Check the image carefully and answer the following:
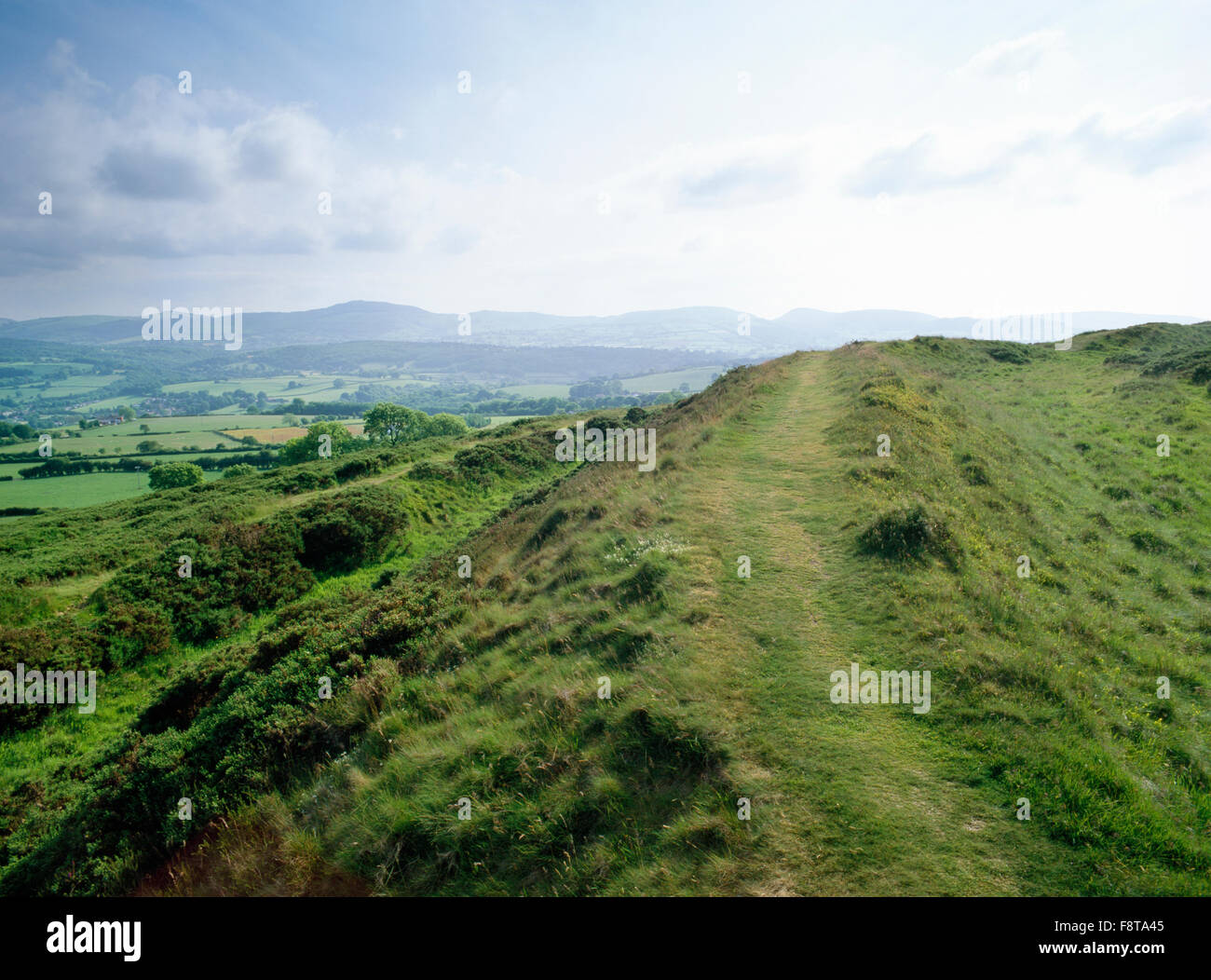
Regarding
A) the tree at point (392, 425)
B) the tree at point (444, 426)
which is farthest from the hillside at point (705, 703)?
the tree at point (444, 426)

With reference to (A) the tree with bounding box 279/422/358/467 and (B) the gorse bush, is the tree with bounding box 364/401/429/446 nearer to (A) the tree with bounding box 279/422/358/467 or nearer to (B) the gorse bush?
(A) the tree with bounding box 279/422/358/467

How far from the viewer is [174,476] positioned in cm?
7538

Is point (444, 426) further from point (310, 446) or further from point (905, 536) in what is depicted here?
point (905, 536)

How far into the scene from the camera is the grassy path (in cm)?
526

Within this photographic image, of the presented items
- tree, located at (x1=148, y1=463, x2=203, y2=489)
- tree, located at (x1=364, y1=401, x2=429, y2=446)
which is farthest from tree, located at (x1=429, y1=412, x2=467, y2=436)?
tree, located at (x1=148, y1=463, x2=203, y2=489)

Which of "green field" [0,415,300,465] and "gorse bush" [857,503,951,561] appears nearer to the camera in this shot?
"gorse bush" [857,503,951,561]

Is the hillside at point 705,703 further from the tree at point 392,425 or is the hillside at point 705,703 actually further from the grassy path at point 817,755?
the tree at point 392,425

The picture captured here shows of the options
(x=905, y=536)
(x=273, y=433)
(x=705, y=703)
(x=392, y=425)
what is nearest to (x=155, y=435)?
(x=273, y=433)

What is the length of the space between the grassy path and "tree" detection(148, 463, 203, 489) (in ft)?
290

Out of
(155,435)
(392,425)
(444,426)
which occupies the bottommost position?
(155,435)

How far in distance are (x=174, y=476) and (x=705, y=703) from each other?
92937mm

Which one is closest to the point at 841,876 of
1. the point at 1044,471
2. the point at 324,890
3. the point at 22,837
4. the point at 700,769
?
the point at 700,769
